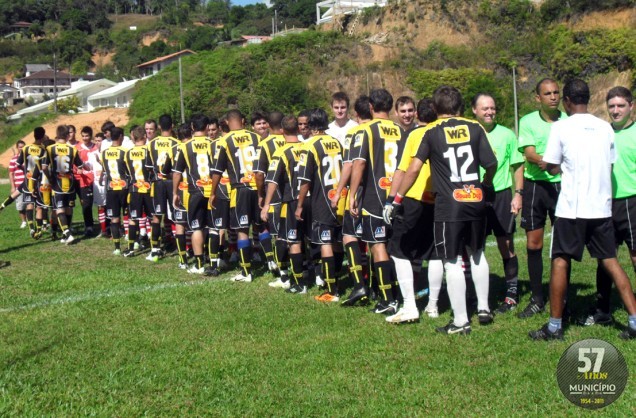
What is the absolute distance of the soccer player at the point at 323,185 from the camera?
805 cm

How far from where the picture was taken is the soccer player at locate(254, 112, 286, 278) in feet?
29.7

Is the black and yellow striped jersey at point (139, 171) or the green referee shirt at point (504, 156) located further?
the black and yellow striped jersey at point (139, 171)

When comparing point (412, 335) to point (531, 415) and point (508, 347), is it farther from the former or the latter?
point (531, 415)

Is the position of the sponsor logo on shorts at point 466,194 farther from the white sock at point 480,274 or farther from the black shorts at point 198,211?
the black shorts at point 198,211

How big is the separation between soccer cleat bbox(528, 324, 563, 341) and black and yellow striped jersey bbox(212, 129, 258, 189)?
15.5 ft

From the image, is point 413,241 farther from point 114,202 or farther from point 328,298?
point 114,202

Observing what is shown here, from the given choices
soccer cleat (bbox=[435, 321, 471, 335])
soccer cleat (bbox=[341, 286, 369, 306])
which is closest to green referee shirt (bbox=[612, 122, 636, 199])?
soccer cleat (bbox=[435, 321, 471, 335])

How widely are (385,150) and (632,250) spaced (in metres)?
2.63

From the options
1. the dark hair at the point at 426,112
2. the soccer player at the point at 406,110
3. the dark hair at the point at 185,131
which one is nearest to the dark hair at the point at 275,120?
the dark hair at the point at 185,131

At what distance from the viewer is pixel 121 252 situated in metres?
12.4

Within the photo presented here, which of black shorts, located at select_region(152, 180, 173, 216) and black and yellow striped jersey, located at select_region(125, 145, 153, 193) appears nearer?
black shorts, located at select_region(152, 180, 173, 216)

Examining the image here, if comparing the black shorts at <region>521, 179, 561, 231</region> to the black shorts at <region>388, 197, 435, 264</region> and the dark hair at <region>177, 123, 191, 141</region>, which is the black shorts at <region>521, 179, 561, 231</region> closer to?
the black shorts at <region>388, 197, 435, 264</region>

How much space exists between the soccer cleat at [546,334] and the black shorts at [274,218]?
405 cm

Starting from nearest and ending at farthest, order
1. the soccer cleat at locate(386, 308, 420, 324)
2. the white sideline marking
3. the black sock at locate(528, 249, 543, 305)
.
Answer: the soccer cleat at locate(386, 308, 420, 324) < the black sock at locate(528, 249, 543, 305) < the white sideline marking
